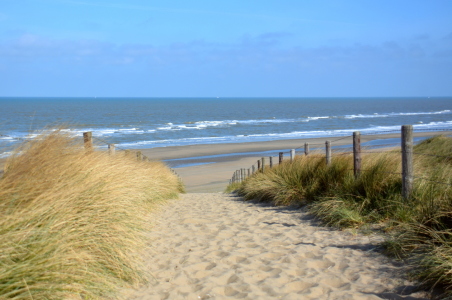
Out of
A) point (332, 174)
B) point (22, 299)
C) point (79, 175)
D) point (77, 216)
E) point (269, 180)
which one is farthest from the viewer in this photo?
point (269, 180)

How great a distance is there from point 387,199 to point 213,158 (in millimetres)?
25082

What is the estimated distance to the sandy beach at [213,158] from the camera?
74.6 ft

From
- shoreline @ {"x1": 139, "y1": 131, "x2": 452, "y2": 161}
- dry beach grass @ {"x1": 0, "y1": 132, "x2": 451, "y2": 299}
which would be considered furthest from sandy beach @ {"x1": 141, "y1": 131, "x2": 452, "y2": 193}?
dry beach grass @ {"x1": 0, "y1": 132, "x2": 451, "y2": 299}

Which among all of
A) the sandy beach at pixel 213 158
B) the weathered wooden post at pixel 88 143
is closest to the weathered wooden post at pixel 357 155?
the weathered wooden post at pixel 88 143

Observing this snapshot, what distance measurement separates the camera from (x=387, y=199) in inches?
Result: 252

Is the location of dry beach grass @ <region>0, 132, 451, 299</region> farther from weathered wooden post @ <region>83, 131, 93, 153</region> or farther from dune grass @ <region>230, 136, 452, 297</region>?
weathered wooden post @ <region>83, 131, 93, 153</region>

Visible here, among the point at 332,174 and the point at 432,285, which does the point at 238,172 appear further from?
the point at 432,285

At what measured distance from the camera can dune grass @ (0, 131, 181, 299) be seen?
326 cm

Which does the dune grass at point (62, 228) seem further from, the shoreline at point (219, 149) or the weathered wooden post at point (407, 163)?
the shoreline at point (219, 149)

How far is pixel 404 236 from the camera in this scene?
5.03 meters

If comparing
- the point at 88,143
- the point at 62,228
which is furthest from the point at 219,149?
the point at 62,228

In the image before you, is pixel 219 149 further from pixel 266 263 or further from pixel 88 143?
pixel 266 263

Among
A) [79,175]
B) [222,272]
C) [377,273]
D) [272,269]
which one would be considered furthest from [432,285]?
[79,175]

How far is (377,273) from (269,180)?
18.1 feet
